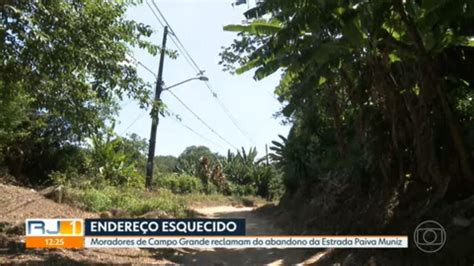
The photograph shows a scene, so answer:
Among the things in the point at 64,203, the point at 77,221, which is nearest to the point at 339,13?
the point at 77,221

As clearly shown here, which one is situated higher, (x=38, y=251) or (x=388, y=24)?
(x=388, y=24)

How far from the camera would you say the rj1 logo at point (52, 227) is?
8273 mm

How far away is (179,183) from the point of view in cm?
3189

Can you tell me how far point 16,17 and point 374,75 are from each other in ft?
21.2

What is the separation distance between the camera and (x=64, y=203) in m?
12.9

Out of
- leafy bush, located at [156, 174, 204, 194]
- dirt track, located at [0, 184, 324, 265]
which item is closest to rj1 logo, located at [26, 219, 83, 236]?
dirt track, located at [0, 184, 324, 265]

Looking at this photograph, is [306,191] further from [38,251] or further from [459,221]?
[38,251]

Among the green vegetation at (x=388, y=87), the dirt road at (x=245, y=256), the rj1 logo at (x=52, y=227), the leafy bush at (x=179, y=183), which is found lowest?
the dirt road at (x=245, y=256)

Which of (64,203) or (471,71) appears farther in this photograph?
(64,203)

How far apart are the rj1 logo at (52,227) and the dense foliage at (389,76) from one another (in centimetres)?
457

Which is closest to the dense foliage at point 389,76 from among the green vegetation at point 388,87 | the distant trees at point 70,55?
the green vegetation at point 388,87

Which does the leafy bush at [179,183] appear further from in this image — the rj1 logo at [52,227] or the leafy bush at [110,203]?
the rj1 logo at [52,227]

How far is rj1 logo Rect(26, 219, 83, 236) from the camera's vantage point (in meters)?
8.27

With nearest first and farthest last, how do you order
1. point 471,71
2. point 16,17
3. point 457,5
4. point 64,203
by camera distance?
point 16,17 < point 457,5 < point 471,71 < point 64,203
